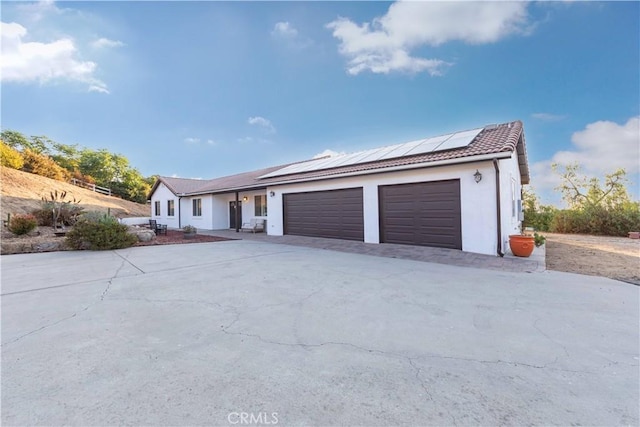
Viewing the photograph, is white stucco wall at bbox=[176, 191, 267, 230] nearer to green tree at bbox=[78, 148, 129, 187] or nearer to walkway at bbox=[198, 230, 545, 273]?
walkway at bbox=[198, 230, 545, 273]

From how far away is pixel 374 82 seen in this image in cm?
1289

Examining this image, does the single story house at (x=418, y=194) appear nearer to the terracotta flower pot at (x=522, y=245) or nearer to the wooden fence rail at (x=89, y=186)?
the terracotta flower pot at (x=522, y=245)

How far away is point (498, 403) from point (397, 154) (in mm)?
9404

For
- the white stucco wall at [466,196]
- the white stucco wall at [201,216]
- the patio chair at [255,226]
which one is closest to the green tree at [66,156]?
the white stucco wall at [201,216]

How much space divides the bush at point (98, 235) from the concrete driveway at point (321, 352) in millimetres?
4778

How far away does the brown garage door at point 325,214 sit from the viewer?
34.5 ft

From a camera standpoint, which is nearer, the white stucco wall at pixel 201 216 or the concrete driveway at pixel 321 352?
the concrete driveway at pixel 321 352

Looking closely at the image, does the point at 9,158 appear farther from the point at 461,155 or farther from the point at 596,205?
the point at 596,205

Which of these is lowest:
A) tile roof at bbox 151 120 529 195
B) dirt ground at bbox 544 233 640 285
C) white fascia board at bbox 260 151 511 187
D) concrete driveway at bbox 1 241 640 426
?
dirt ground at bbox 544 233 640 285

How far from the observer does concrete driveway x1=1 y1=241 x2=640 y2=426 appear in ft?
5.67

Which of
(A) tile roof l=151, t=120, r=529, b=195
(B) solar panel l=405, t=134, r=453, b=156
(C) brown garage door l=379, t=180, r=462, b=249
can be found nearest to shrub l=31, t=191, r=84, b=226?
(A) tile roof l=151, t=120, r=529, b=195

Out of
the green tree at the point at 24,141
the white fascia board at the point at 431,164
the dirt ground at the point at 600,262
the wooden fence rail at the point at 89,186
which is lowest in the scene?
the dirt ground at the point at 600,262

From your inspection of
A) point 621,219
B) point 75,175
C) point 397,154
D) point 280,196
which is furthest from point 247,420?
point 75,175

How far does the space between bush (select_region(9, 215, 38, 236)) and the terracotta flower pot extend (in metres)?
17.6
